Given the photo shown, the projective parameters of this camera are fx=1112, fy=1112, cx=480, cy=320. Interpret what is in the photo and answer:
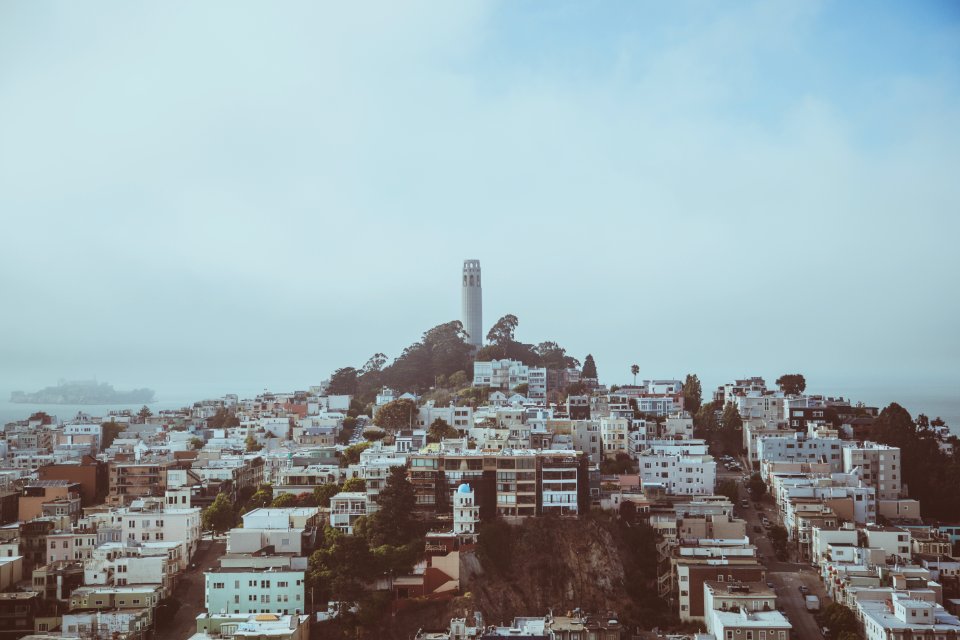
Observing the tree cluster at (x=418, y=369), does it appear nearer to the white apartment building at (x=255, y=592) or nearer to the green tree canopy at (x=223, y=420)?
the green tree canopy at (x=223, y=420)

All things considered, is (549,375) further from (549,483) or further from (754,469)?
(549,483)

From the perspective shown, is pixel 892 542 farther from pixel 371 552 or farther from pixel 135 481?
pixel 135 481

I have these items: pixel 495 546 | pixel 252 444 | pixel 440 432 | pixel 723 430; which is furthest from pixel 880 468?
pixel 252 444

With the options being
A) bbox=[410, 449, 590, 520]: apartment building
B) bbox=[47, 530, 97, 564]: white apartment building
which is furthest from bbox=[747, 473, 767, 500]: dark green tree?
bbox=[47, 530, 97, 564]: white apartment building

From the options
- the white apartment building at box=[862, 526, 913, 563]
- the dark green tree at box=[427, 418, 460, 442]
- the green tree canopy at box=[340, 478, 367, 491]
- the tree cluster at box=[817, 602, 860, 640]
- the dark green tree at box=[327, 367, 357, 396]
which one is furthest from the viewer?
the dark green tree at box=[327, 367, 357, 396]

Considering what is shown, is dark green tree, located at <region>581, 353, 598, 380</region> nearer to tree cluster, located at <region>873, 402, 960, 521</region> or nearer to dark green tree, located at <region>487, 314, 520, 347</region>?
dark green tree, located at <region>487, 314, 520, 347</region>

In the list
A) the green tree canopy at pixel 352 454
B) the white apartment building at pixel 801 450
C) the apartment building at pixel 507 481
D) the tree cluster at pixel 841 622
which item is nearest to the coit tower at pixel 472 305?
the green tree canopy at pixel 352 454
